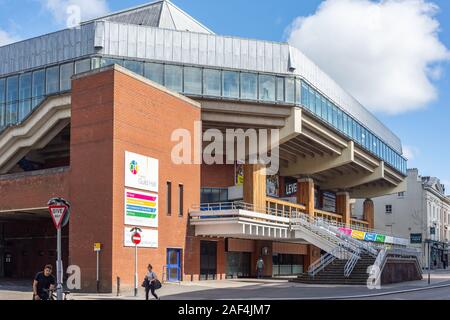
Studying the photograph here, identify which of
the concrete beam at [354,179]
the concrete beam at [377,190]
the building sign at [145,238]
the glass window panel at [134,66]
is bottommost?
the building sign at [145,238]

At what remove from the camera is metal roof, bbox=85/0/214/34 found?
48097 millimetres

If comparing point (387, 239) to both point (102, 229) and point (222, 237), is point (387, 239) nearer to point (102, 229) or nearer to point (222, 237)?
point (222, 237)

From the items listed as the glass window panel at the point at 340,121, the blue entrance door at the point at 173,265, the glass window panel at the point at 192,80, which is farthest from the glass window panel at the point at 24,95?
the glass window panel at the point at 340,121

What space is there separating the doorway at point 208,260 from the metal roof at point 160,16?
17.8m

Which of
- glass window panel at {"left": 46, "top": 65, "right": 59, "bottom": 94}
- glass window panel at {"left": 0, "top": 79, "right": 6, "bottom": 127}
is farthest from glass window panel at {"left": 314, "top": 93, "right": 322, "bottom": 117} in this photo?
glass window panel at {"left": 0, "top": 79, "right": 6, "bottom": 127}

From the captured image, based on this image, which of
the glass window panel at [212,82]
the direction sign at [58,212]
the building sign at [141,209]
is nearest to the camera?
the direction sign at [58,212]

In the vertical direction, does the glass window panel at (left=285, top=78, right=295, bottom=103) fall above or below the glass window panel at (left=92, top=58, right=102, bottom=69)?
below

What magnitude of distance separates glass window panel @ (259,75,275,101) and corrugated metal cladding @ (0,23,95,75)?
12.6 meters

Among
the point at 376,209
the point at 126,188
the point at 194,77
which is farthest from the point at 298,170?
the point at 376,209

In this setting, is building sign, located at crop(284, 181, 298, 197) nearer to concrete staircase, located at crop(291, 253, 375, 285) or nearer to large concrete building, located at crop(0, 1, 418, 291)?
large concrete building, located at crop(0, 1, 418, 291)

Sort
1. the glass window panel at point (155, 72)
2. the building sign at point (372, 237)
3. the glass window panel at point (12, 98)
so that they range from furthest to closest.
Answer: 1. the building sign at point (372, 237)
2. the glass window panel at point (12, 98)
3. the glass window panel at point (155, 72)

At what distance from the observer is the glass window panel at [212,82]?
1683 inches

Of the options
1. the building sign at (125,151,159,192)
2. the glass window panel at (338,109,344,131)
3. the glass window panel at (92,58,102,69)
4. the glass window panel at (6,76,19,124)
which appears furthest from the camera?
the glass window panel at (338,109,344,131)

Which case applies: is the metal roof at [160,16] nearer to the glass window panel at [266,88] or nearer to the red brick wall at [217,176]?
the glass window panel at [266,88]
